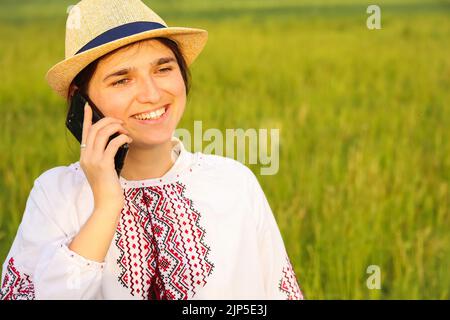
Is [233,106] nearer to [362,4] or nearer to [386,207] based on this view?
[386,207]

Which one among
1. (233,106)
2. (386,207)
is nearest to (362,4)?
(233,106)

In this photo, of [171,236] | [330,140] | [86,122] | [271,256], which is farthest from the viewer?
[330,140]

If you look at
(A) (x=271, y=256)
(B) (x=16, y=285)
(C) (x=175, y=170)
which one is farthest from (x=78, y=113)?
A: (A) (x=271, y=256)

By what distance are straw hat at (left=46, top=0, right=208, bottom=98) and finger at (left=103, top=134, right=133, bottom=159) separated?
0.76ft

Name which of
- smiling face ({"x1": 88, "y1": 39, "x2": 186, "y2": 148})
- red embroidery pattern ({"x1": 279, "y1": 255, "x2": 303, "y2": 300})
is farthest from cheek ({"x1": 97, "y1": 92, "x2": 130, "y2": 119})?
red embroidery pattern ({"x1": 279, "y1": 255, "x2": 303, "y2": 300})

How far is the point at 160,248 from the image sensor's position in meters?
2.08

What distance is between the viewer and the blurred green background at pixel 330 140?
10.7 ft

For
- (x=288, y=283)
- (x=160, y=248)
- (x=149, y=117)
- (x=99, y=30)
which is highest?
(x=99, y=30)

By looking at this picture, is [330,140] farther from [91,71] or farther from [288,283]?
[91,71]

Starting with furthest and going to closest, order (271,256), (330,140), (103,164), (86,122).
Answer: (330,140)
(271,256)
(86,122)
(103,164)

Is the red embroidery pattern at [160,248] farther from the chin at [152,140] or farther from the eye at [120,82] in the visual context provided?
the eye at [120,82]

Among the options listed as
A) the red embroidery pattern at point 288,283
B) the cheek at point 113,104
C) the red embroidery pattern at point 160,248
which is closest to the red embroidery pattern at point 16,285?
the red embroidery pattern at point 160,248

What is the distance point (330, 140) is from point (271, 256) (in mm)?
2607

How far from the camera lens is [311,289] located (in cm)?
302
